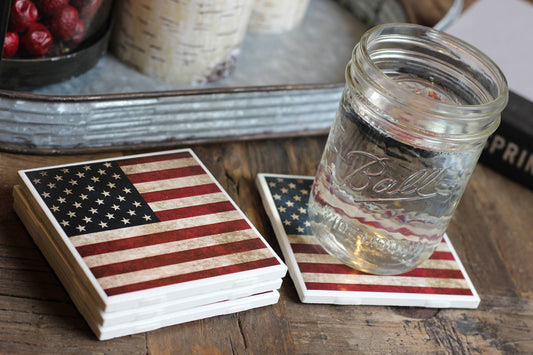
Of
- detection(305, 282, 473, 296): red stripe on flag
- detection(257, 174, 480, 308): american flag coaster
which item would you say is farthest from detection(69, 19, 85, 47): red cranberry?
detection(305, 282, 473, 296): red stripe on flag

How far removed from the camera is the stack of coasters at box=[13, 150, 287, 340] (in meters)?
0.48

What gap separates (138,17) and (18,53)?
141 millimetres

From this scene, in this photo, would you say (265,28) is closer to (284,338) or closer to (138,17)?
(138,17)

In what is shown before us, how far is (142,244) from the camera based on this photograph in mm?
511

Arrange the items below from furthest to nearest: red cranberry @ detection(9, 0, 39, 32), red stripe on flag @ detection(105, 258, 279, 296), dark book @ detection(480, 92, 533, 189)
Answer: dark book @ detection(480, 92, 533, 189) < red cranberry @ detection(9, 0, 39, 32) < red stripe on flag @ detection(105, 258, 279, 296)

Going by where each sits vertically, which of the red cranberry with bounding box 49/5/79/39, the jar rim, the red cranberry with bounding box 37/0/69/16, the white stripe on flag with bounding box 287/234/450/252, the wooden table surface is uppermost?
the jar rim

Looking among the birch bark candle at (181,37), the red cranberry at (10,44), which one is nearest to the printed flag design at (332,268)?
the birch bark candle at (181,37)

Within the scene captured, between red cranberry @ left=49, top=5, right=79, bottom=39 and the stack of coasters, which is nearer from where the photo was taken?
the stack of coasters

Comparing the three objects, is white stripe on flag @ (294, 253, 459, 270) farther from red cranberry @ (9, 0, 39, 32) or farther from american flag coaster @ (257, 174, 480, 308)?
red cranberry @ (9, 0, 39, 32)

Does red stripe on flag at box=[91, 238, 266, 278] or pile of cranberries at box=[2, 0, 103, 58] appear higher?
pile of cranberries at box=[2, 0, 103, 58]

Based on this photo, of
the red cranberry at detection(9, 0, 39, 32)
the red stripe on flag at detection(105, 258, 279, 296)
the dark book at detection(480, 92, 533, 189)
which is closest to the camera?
the red stripe on flag at detection(105, 258, 279, 296)

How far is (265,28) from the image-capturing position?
2.83 feet

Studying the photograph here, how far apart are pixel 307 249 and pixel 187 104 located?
7.7 inches

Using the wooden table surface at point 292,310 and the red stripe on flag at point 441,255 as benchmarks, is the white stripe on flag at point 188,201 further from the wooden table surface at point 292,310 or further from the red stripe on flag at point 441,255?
the red stripe on flag at point 441,255
